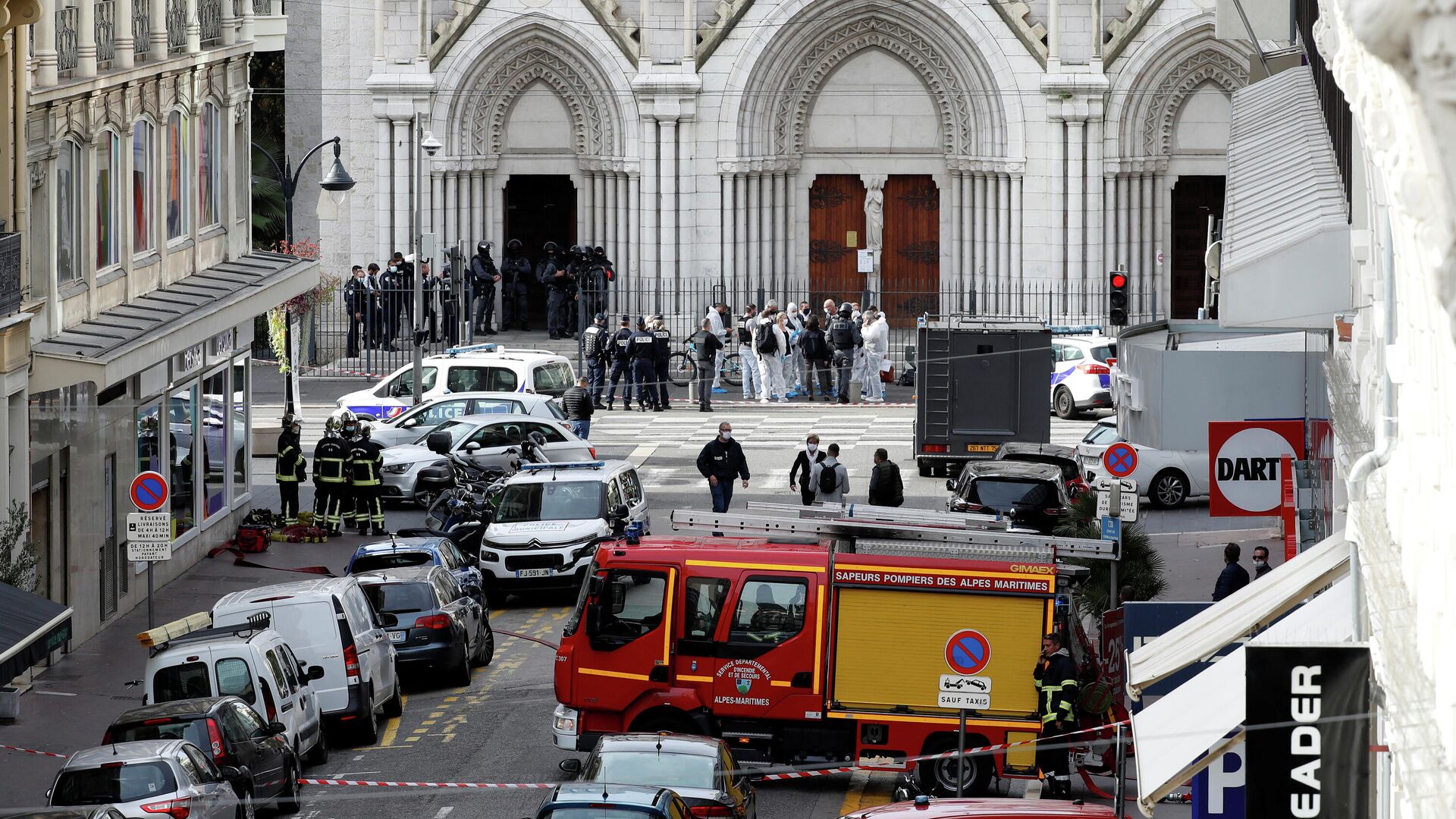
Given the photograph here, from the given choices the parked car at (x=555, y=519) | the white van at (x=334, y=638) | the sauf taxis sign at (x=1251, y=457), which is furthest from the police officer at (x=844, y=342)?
the white van at (x=334, y=638)

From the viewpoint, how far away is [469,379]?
113 feet

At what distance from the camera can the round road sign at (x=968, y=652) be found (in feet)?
51.3

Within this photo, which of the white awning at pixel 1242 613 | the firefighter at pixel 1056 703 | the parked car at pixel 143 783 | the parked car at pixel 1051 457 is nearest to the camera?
the white awning at pixel 1242 613

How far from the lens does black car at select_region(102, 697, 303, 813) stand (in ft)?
48.1

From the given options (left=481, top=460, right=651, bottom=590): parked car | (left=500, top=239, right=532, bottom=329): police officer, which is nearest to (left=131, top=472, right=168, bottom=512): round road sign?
(left=481, top=460, right=651, bottom=590): parked car

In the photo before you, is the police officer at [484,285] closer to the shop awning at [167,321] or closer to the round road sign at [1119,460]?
the shop awning at [167,321]

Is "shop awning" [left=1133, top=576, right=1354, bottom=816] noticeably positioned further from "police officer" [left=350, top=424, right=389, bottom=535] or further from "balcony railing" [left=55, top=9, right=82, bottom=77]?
"police officer" [left=350, top=424, right=389, bottom=535]

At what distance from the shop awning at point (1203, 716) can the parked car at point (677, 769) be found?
4.63 metres

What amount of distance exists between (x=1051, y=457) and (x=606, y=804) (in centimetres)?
1541

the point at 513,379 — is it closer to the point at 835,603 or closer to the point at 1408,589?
the point at 835,603

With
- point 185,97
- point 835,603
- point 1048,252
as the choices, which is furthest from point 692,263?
point 835,603

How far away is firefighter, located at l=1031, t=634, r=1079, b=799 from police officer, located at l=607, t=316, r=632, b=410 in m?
22.1

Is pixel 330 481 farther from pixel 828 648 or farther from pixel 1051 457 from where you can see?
pixel 828 648

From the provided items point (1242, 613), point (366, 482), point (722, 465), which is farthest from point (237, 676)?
point (722, 465)
